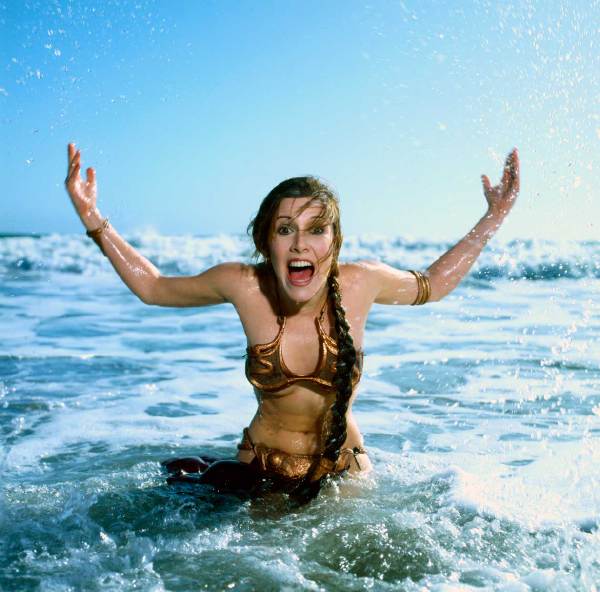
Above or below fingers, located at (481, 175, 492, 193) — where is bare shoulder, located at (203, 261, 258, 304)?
below

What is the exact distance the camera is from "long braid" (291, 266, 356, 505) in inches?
147

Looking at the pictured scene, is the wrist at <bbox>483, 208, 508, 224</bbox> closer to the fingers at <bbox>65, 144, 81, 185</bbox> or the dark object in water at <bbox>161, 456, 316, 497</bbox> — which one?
the dark object in water at <bbox>161, 456, 316, 497</bbox>

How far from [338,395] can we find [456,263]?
1.04 m

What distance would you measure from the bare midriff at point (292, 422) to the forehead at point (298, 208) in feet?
2.84

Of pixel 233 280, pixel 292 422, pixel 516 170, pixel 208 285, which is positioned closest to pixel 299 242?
pixel 233 280

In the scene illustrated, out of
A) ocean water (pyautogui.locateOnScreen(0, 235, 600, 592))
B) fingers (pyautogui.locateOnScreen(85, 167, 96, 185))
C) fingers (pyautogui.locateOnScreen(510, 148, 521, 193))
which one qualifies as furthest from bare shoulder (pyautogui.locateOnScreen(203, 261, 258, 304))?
fingers (pyautogui.locateOnScreen(510, 148, 521, 193))

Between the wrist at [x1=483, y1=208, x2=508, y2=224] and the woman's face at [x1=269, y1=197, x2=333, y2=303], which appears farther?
the wrist at [x1=483, y1=208, x2=508, y2=224]

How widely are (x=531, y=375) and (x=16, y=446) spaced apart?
4.47 meters

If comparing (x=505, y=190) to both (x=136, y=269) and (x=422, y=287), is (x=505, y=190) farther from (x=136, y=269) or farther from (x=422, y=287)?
(x=136, y=269)

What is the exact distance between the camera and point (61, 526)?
359 centimetres

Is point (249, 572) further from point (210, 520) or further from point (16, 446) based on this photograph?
point (16, 446)

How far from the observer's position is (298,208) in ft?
12.1

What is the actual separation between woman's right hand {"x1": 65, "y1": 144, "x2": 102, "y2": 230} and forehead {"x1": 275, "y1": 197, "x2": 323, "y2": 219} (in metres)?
0.94

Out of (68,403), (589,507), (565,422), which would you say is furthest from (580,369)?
(68,403)
